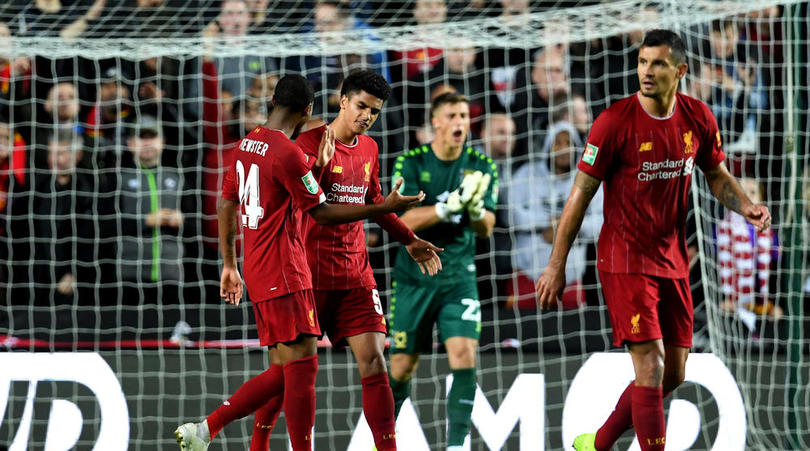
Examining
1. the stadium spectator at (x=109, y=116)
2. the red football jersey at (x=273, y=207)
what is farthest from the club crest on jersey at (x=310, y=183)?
the stadium spectator at (x=109, y=116)

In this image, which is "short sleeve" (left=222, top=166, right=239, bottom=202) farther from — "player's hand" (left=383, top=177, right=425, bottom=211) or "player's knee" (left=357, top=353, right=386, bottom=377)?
"player's knee" (left=357, top=353, right=386, bottom=377)

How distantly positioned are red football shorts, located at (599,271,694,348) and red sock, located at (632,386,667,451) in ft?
0.79

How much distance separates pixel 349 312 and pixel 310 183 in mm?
772

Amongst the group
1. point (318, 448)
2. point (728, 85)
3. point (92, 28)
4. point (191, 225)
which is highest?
point (92, 28)

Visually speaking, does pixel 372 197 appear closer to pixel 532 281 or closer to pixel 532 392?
pixel 532 392

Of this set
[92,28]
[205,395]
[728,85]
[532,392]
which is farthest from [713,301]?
[92,28]

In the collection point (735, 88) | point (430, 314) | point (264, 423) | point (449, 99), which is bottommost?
point (264, 423)

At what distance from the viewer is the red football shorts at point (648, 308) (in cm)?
498

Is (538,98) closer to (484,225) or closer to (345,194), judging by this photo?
(484,225)

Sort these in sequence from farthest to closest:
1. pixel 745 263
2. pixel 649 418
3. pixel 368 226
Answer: pixel 368 226 < pixel 745 263 < pixel 649 418

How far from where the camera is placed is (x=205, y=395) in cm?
672

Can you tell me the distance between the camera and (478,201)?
6.16 m

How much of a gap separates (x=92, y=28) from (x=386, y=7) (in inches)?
89.5

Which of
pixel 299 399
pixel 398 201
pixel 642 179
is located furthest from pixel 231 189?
pixel 642 179
